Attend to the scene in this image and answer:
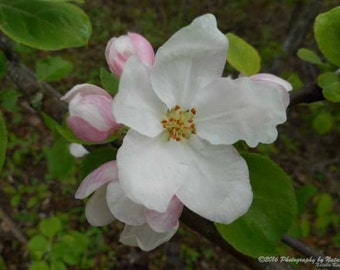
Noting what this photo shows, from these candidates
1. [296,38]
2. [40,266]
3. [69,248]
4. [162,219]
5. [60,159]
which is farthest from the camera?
[296,38]

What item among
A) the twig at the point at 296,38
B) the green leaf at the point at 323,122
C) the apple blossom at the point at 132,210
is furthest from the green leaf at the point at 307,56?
the green leaf at the point at 323,122

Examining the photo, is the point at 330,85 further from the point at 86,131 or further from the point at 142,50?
the point at 86,131

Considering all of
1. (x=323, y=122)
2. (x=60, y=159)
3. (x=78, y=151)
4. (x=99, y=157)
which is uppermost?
(x=99, y=157)

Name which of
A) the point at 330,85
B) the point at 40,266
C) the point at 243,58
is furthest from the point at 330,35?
the point at 40,266

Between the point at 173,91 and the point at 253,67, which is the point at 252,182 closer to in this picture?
the point at 173,91

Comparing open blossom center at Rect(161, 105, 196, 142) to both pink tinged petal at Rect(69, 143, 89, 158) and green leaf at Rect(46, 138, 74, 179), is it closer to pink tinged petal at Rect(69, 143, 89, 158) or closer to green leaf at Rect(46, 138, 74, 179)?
pink tinged petal at Rect(69, 143, 89, 158)

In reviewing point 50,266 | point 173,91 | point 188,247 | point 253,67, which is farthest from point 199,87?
point 188,247
